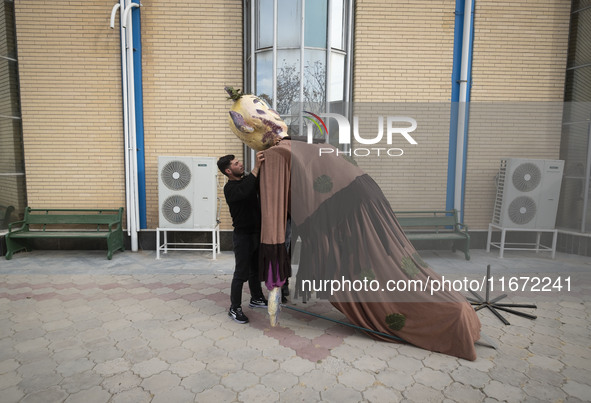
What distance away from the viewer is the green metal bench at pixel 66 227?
18.7 feet

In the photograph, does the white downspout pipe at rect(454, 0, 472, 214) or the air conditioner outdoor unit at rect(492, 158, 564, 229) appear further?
the white downspout pipe at rect(454, 0, 472, 214)

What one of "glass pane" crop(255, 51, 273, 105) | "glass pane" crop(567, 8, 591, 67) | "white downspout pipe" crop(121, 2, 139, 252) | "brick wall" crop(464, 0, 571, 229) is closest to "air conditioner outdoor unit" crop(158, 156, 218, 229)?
"white downspout pipe" crop(121, 2, 139, 252)

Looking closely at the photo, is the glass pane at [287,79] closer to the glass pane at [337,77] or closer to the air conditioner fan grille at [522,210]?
the glass pane at [337,77]

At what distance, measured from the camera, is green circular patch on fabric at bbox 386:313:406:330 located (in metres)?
2.90

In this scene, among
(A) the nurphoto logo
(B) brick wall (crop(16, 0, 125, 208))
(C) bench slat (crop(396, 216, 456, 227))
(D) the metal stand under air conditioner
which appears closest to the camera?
(A) the nurphoto logo

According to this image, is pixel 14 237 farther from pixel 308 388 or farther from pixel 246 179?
pixel 308 388

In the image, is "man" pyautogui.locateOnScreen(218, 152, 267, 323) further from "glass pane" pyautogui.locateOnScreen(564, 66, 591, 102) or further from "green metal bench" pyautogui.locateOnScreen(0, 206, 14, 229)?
"glass pane" pyautogui.locateOnScreen(564, 66, 591, 102)

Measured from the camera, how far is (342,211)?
296 centimetres

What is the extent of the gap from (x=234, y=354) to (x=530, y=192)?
534cm

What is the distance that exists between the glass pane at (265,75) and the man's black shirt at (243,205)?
118 inches

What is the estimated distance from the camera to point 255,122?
2967mm

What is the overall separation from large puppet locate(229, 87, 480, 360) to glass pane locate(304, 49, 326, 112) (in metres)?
2.91

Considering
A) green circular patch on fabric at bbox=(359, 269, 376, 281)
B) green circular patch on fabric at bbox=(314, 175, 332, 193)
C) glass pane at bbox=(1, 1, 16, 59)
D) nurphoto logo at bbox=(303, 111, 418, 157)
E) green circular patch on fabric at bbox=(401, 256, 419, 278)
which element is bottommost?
green circular patch on fabric at bbox=(359, 269, 376, 281)

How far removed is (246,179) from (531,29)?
6434 mm
